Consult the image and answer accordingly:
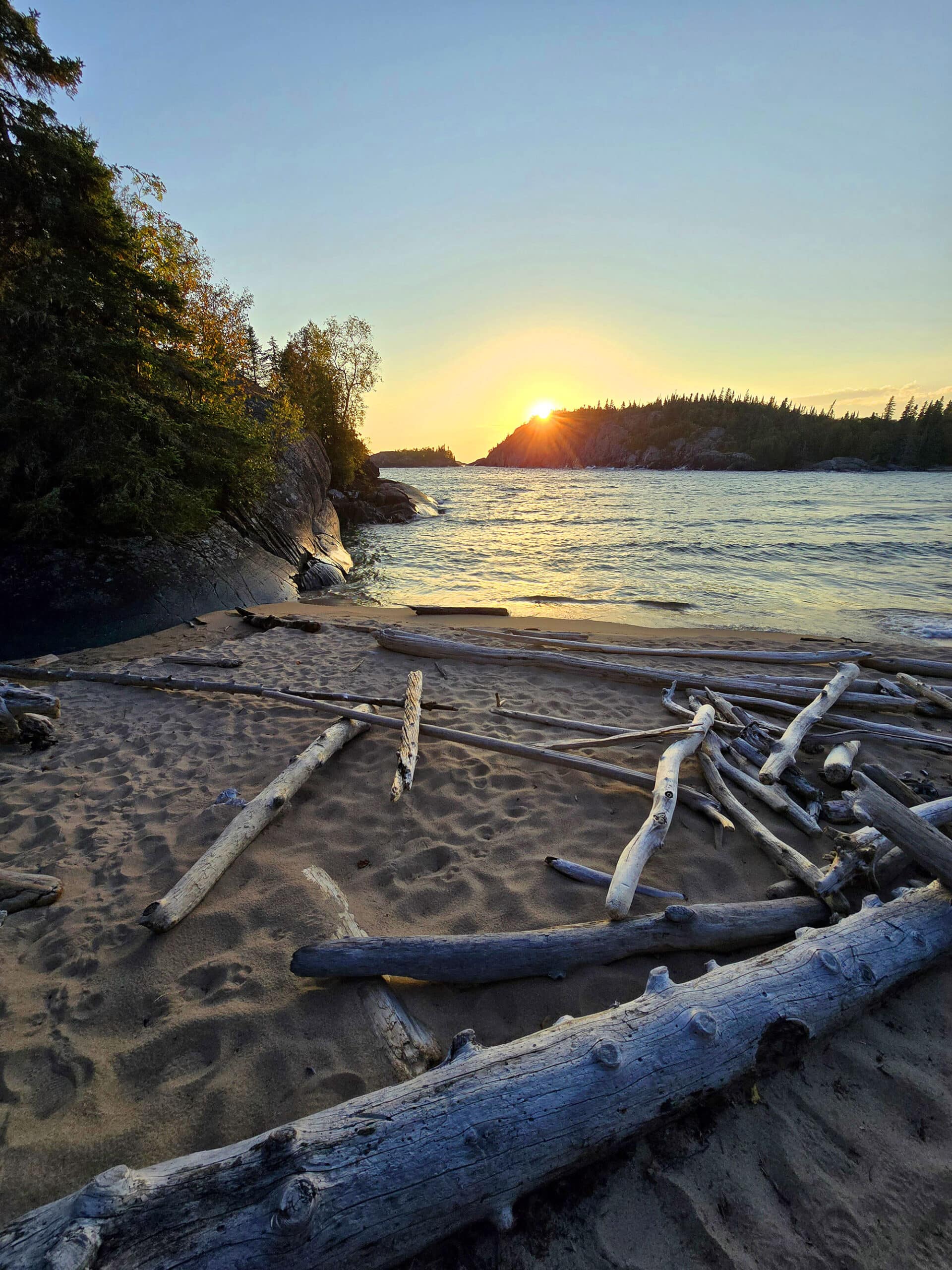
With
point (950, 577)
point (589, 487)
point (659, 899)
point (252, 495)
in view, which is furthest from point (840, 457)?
point (659, 899)

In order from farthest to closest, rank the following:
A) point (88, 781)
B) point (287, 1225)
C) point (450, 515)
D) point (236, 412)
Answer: point (450, 515) → point (236, 412) → point (88, 781) → point (287, 1225)

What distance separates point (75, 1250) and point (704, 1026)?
217cm

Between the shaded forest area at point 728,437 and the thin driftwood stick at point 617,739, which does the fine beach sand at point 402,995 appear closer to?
the thin driftwood stick at point 617,739

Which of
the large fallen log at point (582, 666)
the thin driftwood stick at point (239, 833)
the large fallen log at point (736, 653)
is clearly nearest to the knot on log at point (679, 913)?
the thin driftwood stick at point (239, 833)

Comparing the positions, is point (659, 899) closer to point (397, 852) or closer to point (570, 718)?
point (397, 852)

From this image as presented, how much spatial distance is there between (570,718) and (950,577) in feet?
55.2

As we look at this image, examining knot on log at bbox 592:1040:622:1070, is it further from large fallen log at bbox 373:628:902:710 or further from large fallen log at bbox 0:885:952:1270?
large fallen log at bbox 373:628:902:710

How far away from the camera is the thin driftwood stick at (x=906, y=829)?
3014 mm

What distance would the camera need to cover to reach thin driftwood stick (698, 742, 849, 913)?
3359 millimetres

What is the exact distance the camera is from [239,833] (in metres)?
4.02

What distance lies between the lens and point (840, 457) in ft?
301

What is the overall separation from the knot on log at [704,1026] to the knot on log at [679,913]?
0.73 m

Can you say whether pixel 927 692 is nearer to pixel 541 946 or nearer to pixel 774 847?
pixel 774 847

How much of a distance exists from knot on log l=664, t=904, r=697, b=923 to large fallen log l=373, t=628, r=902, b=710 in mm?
4160
